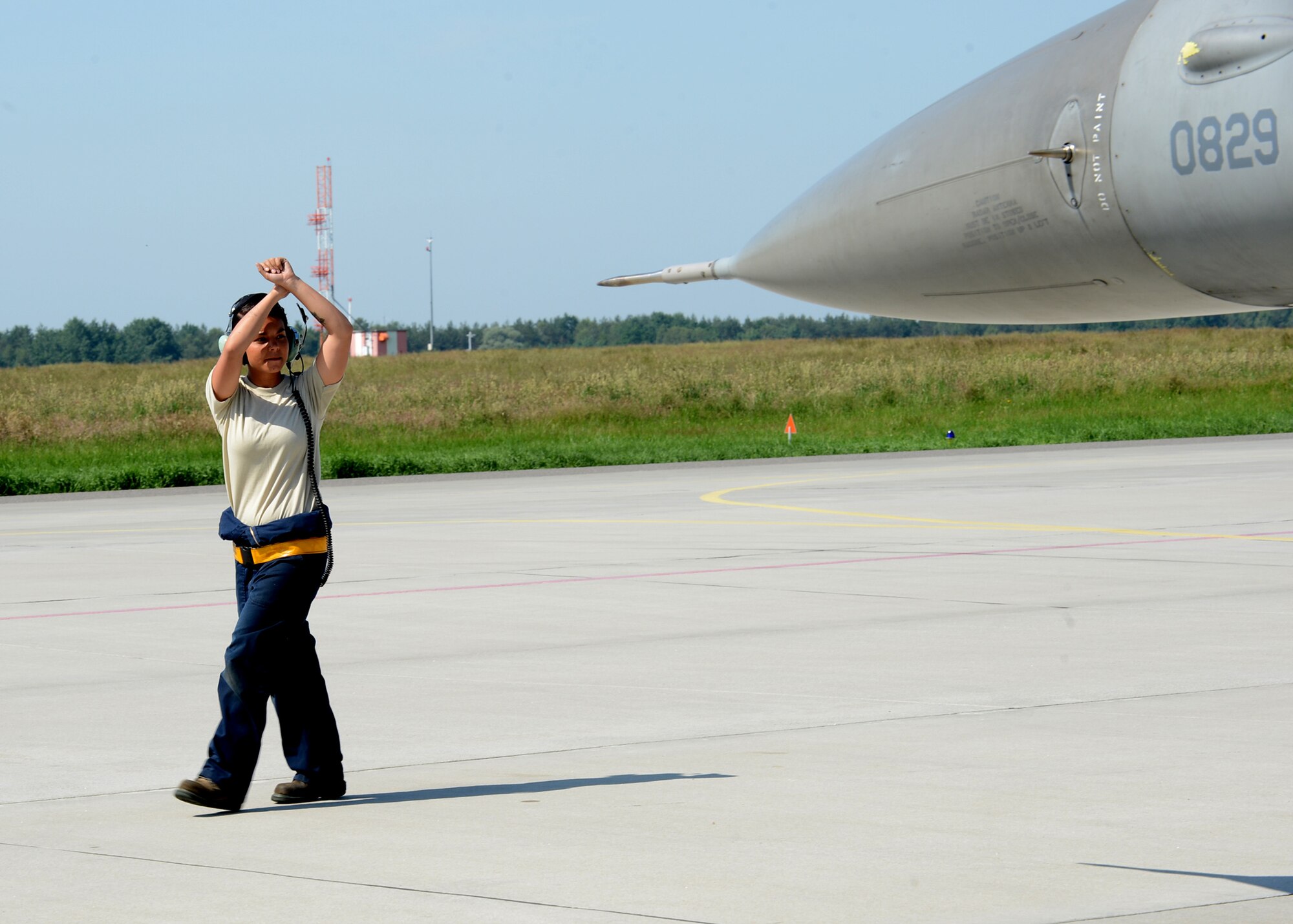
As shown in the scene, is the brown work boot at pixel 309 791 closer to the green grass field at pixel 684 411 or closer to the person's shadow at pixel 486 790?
the person's shadow at pixel 486 790

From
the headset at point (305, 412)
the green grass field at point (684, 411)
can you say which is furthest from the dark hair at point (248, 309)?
the green grass field at point (684, 411)

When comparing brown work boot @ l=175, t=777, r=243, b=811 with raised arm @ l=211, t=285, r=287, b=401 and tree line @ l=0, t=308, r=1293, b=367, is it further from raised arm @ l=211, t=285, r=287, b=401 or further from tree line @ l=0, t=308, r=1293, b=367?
tree line @ l=0, t=308, r=1293, b=367

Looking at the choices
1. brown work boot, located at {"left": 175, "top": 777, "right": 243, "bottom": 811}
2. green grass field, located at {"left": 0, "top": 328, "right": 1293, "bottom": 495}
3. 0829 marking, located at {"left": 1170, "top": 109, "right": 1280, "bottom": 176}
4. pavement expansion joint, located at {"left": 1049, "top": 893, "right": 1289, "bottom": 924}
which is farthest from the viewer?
green grass field, located at {"left": 0, "top": 328, "right": 1293, "bottom": 495}

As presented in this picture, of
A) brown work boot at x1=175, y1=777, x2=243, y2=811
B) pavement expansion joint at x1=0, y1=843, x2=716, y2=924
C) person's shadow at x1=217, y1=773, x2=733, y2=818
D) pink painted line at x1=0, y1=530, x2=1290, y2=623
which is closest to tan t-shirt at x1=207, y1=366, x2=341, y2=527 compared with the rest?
brown work boot at x1=175, y1=777, x2=243, y2=811

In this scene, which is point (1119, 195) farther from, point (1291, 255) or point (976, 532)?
point (976, 532)

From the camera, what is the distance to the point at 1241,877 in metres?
5.66

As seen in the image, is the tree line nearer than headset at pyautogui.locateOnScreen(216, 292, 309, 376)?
No

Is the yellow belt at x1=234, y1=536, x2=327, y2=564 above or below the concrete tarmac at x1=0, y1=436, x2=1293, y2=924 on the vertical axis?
above

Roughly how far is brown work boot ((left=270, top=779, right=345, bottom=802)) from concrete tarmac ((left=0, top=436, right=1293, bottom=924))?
63 millimetres

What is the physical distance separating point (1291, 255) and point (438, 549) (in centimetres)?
1475

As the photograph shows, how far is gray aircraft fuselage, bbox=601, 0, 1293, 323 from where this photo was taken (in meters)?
4.34

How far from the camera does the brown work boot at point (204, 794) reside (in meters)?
6.88

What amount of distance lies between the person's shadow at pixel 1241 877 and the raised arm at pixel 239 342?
12.2ft

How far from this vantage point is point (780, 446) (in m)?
39.1
